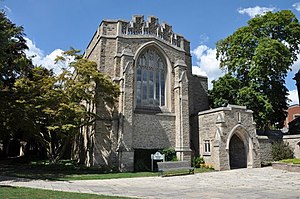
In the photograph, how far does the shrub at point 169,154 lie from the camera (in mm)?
22203

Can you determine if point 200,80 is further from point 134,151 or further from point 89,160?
point 89,160

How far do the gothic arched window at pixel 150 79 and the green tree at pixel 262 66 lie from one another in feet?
26.0

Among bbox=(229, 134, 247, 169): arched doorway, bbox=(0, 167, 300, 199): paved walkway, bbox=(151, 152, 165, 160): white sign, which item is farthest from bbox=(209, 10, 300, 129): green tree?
bbox=(0, 167, 300, 199): paved walkway

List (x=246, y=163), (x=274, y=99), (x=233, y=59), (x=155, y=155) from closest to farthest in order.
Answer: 1. (x=155, y=155)
2. (x=246, y=163)
3. (x=274, y=99)
4. (x=233, y=59)

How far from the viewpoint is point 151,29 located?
968 inches

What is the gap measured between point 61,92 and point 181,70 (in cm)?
1106

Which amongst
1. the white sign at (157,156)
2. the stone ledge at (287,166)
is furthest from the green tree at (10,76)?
the stone ledge at (287,166)

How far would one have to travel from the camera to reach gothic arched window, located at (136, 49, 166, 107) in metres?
23.1

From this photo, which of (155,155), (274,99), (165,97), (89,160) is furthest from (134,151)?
(274,99)

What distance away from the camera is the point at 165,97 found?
79.0ft

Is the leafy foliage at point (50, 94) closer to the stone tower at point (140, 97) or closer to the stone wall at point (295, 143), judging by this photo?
the stone tower at point (140, 97)

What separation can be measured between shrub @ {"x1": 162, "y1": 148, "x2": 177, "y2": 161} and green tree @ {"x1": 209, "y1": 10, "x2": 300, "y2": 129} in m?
9.03

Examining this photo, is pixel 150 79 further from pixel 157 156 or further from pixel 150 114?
pixel 157 156

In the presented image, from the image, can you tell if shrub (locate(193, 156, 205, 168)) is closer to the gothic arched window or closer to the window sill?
the window sill
